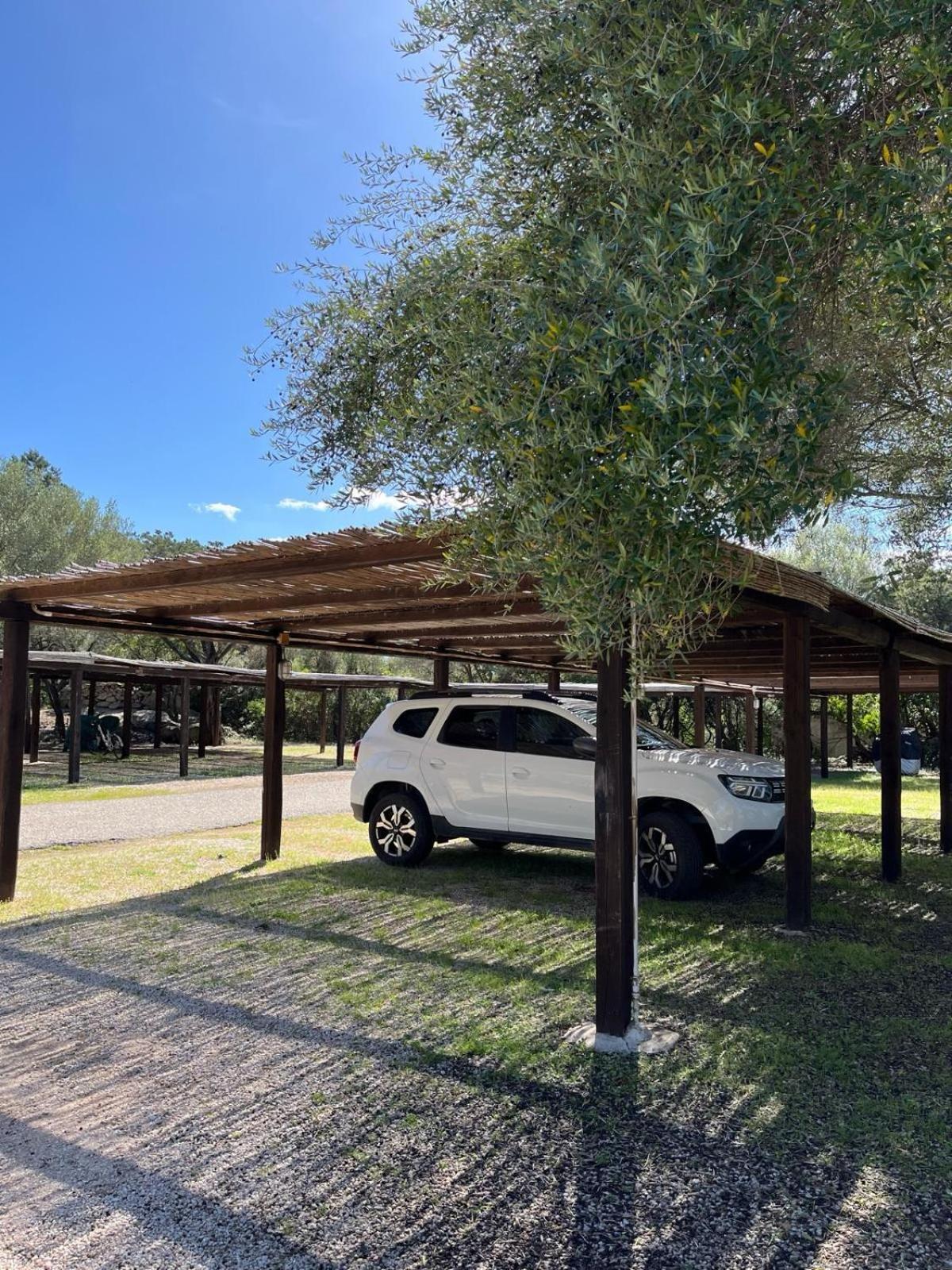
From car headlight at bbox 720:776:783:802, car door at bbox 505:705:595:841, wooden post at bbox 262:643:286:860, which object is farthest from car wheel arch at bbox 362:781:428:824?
car headlight at bbox 720:776:783:802

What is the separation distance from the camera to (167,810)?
14.8m

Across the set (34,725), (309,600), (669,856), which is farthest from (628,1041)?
(34,725)

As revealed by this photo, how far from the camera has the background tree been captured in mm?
3043

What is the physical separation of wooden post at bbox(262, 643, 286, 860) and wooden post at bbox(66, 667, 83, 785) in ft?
31.6

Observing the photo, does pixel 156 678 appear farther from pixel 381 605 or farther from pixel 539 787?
pixel 381 605

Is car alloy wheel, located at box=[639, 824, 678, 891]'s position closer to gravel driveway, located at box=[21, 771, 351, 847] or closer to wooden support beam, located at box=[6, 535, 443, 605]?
wooden support beam, located at box=[6, 535, 443, 605]

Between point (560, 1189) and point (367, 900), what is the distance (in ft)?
16.7

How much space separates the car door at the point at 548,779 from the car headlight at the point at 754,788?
1.28 meters

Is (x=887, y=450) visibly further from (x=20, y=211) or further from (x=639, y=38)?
(x=20, y=211)

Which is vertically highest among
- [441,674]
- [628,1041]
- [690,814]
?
[441,674]

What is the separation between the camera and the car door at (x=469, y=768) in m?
9.25

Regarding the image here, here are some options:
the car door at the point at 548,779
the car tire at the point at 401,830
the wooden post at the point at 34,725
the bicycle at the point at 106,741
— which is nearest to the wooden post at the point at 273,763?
the car tire at the point at 401,830

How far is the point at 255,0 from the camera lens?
656 cm

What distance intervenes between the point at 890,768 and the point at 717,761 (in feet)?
7.23
